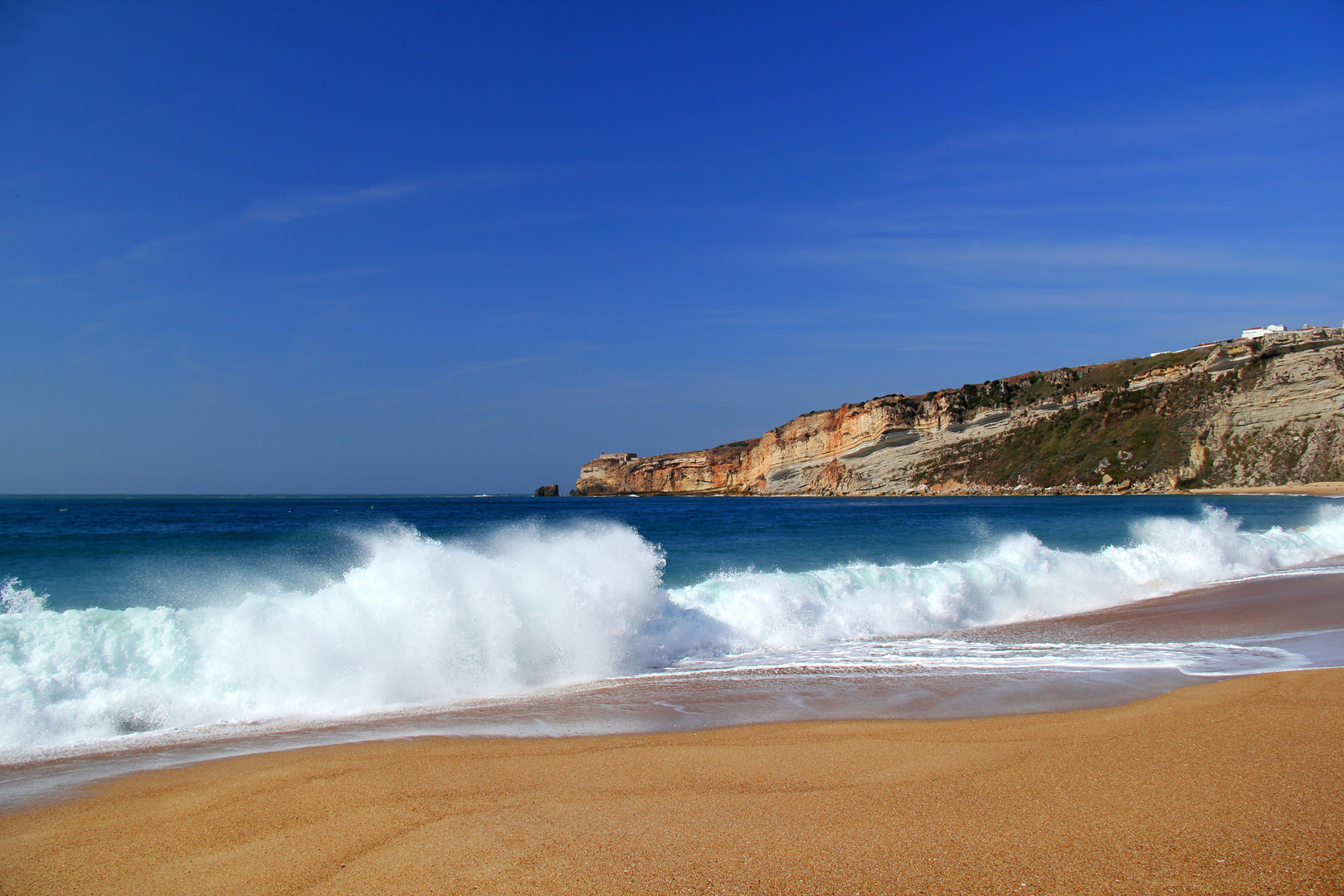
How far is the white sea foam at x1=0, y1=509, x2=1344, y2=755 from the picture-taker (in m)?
7.07

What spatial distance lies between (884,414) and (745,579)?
77.1 m

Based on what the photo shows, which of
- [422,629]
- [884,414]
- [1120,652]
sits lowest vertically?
[1120,652]

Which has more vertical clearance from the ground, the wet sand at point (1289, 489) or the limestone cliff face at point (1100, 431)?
the limestone cliff face at point (1100, 431)

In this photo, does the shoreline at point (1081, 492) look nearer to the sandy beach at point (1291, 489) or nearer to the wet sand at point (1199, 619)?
the sandy beach at point (1291, 489)

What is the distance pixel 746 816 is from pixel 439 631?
5432 millimetres

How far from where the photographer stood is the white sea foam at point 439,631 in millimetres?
7066

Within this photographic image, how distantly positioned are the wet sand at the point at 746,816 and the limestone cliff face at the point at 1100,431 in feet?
239

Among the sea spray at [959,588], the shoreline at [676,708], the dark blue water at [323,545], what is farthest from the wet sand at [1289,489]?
the shoreline at [676,708]

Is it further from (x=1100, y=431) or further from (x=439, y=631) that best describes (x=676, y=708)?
(x=1100, y=431)

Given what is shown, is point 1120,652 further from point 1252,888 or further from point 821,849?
point 821,849

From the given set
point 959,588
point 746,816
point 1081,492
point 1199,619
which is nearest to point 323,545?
point 959,588

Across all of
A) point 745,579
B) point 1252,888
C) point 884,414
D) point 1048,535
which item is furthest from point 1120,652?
point 884,414

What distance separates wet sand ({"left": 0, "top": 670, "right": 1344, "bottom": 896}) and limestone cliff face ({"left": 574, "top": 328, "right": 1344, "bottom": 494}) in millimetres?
72924

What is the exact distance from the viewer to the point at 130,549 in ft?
64.5
